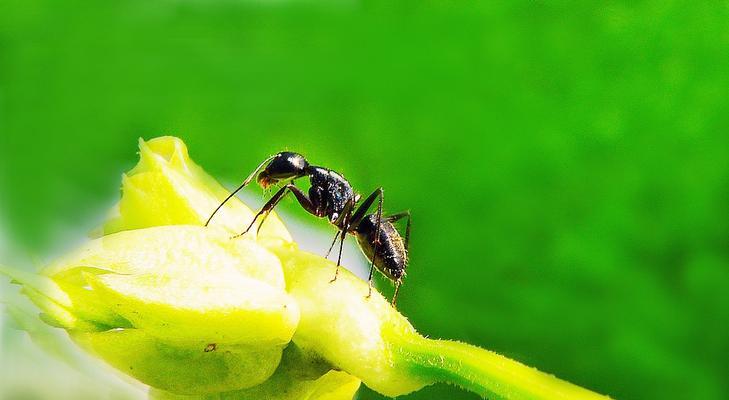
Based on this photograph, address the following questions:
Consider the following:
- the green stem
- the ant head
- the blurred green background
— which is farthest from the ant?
the green stem

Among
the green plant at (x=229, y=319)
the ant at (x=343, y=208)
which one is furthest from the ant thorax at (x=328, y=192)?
the green plant at (x=229, y=319)

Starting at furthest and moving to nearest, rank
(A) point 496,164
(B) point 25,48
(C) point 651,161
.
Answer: (A) point 496,164 < (C) point 651,161 < (B) point 25,48

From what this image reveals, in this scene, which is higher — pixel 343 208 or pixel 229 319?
pixel 343 208

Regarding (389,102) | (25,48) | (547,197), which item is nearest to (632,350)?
(547,197)

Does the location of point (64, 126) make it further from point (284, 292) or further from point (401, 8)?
point (284, 292)

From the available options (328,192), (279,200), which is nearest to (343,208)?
(328,192)

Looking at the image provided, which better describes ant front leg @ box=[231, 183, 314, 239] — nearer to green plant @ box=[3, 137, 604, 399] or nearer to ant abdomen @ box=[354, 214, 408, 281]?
green plant @ box=[3, 137, 604, 399]

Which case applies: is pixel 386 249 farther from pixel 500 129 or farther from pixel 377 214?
pixel 500 129

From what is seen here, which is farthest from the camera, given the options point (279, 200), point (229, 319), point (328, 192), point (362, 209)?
point (328, 192)
